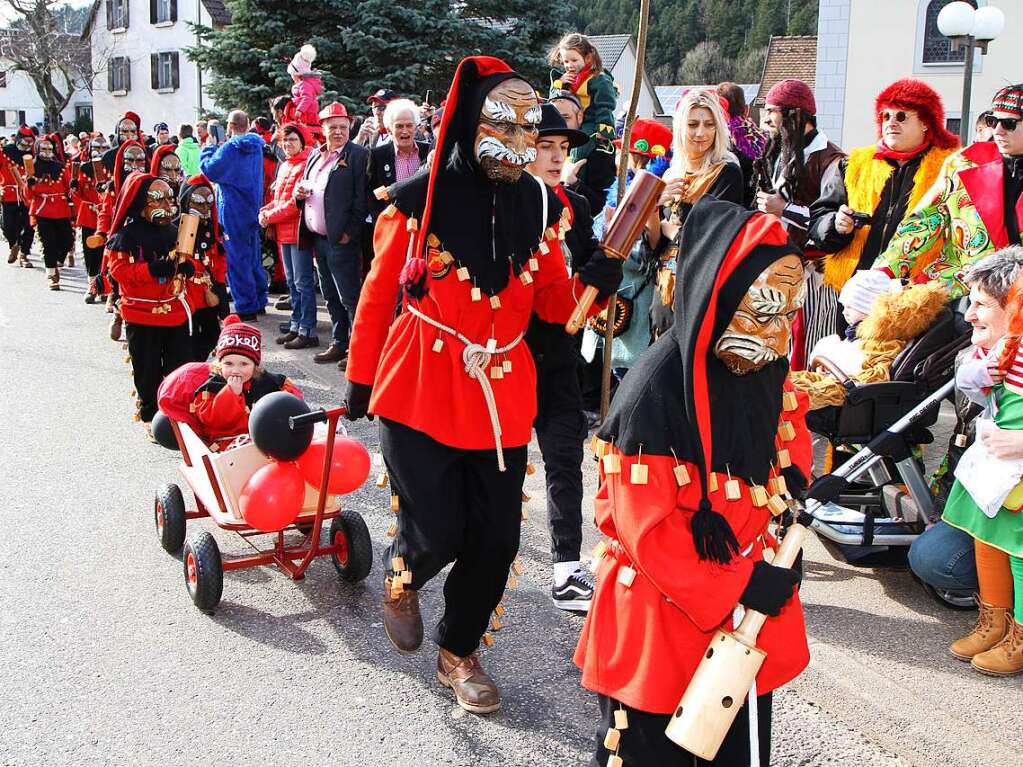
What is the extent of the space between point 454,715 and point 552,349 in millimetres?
1636

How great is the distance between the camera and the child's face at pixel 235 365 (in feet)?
17.3

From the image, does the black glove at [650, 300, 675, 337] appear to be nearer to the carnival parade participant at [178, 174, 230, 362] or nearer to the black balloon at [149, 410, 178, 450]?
the black balloon at [149, 410, 178, 450]

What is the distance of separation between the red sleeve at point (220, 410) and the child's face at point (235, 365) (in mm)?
93

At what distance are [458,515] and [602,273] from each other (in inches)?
39.6

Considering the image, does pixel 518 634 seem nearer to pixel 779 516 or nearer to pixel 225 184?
pixel 779 516

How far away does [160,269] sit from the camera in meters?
7.36

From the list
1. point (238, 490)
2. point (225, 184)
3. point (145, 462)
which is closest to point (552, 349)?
point (238, 490)

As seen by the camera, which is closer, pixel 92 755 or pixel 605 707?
pixel 605 707

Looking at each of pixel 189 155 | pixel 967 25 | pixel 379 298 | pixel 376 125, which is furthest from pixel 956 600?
pixel 189 155

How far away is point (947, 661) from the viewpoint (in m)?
4.29

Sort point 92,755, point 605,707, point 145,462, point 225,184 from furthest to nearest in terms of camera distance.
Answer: point 225,184
point 145,462
point 92,755
point 605,707

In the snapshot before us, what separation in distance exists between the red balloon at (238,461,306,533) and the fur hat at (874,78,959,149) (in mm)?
3854

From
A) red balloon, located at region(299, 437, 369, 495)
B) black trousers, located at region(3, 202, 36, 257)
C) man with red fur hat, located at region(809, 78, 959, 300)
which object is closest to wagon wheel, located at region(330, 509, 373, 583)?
red balloon, located at region(299, 437, 369, 495)

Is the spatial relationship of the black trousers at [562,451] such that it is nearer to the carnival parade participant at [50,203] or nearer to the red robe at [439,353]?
the red robe at [439,353]
